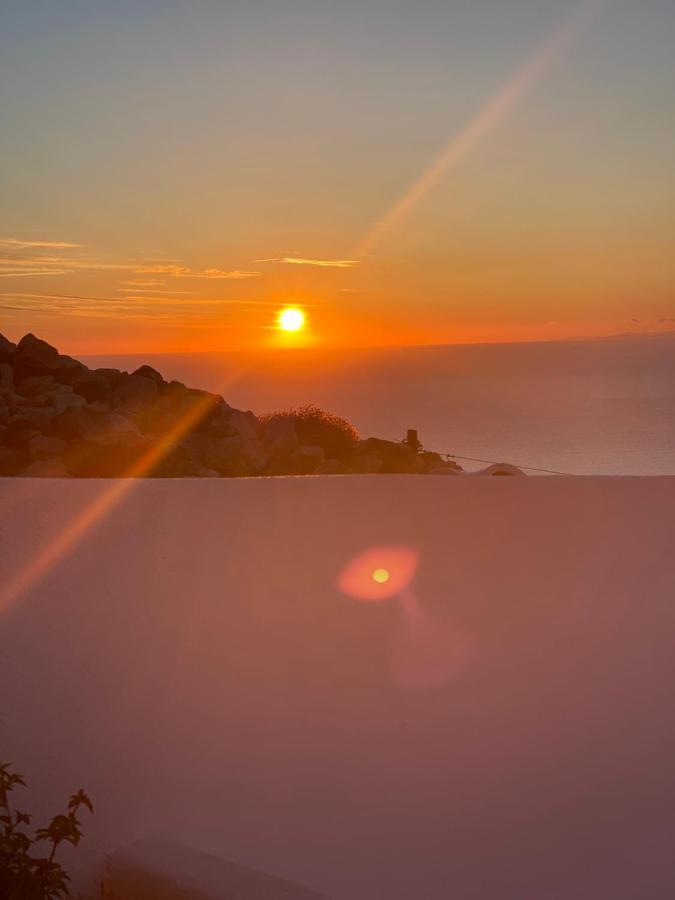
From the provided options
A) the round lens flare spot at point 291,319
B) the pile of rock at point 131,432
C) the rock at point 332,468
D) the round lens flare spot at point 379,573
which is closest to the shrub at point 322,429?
the pile of rock at point 131,432

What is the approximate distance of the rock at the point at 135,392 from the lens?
693 cm

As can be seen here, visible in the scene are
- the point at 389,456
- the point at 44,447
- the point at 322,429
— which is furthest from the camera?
the point at 322,429

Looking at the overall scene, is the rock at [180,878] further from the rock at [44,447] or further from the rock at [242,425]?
the rock at [242,425]

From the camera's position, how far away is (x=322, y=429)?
27.2ft

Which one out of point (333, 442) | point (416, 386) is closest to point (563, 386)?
point (416, 386)

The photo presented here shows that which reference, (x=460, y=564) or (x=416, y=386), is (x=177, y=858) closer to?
(x=460, y=564)

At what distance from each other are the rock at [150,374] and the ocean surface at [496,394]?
61.8 ft

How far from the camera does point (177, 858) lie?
2.18 meters

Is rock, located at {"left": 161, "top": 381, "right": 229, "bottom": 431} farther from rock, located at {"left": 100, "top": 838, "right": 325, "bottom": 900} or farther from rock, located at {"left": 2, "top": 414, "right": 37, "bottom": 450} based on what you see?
rock, located at {"left": 100, "top": 838, "right": 325, "bottom": 900}

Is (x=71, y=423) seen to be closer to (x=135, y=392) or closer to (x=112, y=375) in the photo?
(x=135, y=392)

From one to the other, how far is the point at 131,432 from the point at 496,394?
3656 inches

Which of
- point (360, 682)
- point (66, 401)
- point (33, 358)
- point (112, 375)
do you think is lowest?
point (360, 682)

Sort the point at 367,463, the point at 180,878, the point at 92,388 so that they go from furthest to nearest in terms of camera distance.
Answer: the point at 367,463, the point at 92,388, the point at 180,878

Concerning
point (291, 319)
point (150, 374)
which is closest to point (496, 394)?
point (291, 319)
